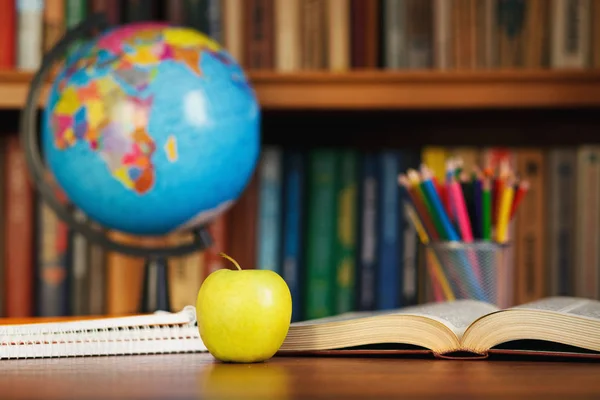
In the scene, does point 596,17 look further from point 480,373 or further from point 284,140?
point 480,373

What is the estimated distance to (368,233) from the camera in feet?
4.99

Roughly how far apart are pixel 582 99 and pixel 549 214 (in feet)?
0.69

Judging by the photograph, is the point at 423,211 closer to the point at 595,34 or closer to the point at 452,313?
the point at 452,313

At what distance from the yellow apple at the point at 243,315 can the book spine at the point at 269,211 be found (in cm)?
73

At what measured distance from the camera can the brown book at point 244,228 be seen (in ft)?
5.00

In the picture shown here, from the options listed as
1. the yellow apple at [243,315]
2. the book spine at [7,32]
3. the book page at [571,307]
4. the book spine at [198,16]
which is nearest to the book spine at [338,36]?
the book spine at [198,16]

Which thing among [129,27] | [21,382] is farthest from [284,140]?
[21,382]

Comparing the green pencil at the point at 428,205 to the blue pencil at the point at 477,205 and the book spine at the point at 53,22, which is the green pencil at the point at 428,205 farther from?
the book spine at the point at 53,22

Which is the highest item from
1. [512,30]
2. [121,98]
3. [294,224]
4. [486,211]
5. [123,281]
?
[512,30]

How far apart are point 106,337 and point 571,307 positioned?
1.50ft

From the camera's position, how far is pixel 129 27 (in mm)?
1302

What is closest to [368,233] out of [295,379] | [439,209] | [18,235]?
[439,209]

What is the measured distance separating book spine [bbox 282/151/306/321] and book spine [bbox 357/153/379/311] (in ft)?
0.34

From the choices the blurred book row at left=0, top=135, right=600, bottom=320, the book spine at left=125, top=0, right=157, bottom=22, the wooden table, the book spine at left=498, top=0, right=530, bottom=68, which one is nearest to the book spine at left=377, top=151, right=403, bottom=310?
the blurred book row at left=0, top=135, right=600, bottom=320
